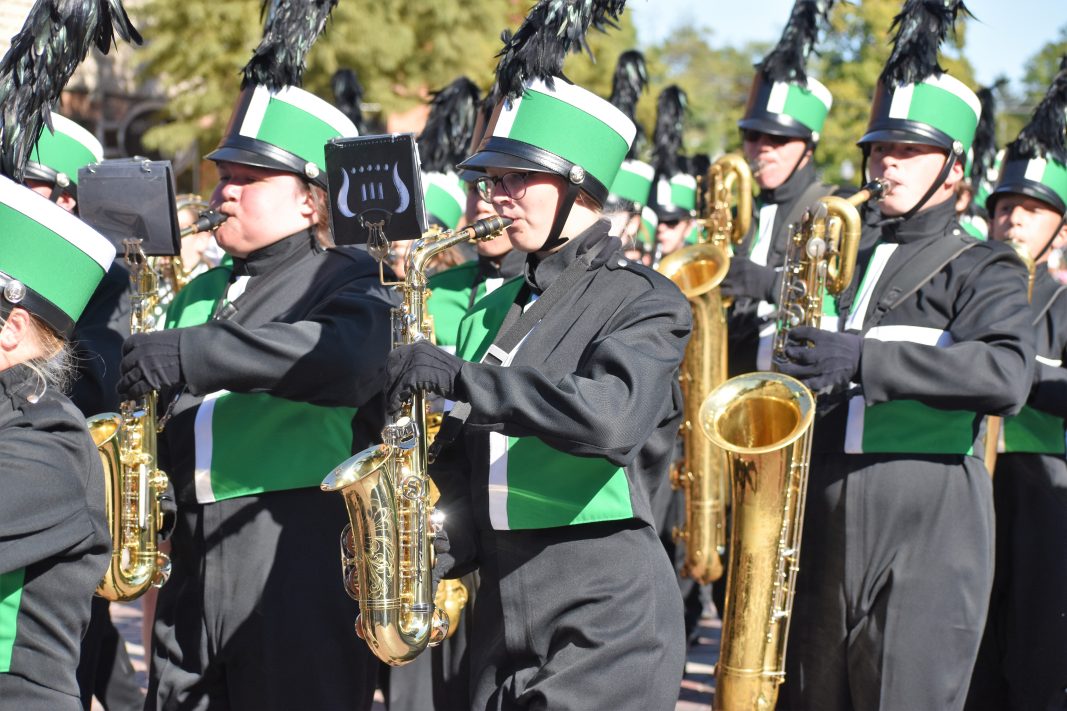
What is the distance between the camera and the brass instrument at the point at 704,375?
629 centimetres

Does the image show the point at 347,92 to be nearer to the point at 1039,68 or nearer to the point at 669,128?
the point at 669,128

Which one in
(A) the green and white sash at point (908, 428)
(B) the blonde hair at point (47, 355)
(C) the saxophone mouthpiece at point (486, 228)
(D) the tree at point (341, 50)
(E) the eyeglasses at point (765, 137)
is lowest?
(A) the green and white sash at point (908, 428)

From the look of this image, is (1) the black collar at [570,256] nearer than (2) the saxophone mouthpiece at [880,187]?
Yes

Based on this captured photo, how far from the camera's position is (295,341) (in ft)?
14.0

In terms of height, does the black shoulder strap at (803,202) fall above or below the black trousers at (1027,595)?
above

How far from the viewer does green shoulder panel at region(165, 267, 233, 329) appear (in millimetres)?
4820

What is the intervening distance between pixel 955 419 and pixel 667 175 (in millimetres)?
6304

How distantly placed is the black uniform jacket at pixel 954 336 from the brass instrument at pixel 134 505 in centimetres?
214

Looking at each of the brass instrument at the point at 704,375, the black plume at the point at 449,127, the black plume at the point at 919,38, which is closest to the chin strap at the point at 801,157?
the brass instrument at the point at 704,375

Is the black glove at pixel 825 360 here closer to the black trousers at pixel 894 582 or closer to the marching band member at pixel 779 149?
the black trousers at pixel 894 582

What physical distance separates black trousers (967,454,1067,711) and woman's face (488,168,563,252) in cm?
299

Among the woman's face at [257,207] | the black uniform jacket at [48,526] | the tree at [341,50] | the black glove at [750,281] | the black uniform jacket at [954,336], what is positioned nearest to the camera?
the black uniform jacket at [48,526]

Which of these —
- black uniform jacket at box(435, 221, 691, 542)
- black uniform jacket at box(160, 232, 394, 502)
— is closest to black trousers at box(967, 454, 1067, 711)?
black uniform jacket at box(435, 221, 691, 542)

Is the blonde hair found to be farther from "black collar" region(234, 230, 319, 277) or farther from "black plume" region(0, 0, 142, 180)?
"black collar" region(234, 230, 319, 277)
